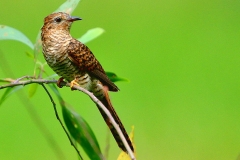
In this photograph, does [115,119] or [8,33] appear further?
[115,119]

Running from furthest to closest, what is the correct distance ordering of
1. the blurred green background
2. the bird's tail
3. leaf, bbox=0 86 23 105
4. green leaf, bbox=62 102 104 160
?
the blurred green background → the bird's tail → leaf, bbox=0 86 23 105 → green leaf, bbox=62 102 104 160

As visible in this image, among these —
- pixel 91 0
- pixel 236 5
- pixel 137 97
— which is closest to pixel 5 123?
pixel 137 97

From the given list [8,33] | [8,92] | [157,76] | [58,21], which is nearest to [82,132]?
[8,92]

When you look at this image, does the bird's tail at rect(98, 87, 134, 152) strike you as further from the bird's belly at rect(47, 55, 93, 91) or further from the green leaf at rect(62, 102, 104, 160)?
the green leaf at rect(62, 102, 104, 160)

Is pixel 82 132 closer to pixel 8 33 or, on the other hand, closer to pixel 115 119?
pixel 115 119

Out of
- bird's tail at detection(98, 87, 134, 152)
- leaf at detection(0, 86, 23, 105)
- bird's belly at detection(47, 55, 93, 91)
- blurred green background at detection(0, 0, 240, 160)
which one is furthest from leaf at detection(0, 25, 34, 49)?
blurred green background at detection(0, 0, 240, 160)

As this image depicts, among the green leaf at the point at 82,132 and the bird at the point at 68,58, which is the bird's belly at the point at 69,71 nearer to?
the bird at the point at 68,58

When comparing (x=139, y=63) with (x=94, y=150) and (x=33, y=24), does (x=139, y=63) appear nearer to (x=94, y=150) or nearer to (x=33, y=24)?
(x=33, y=24)
